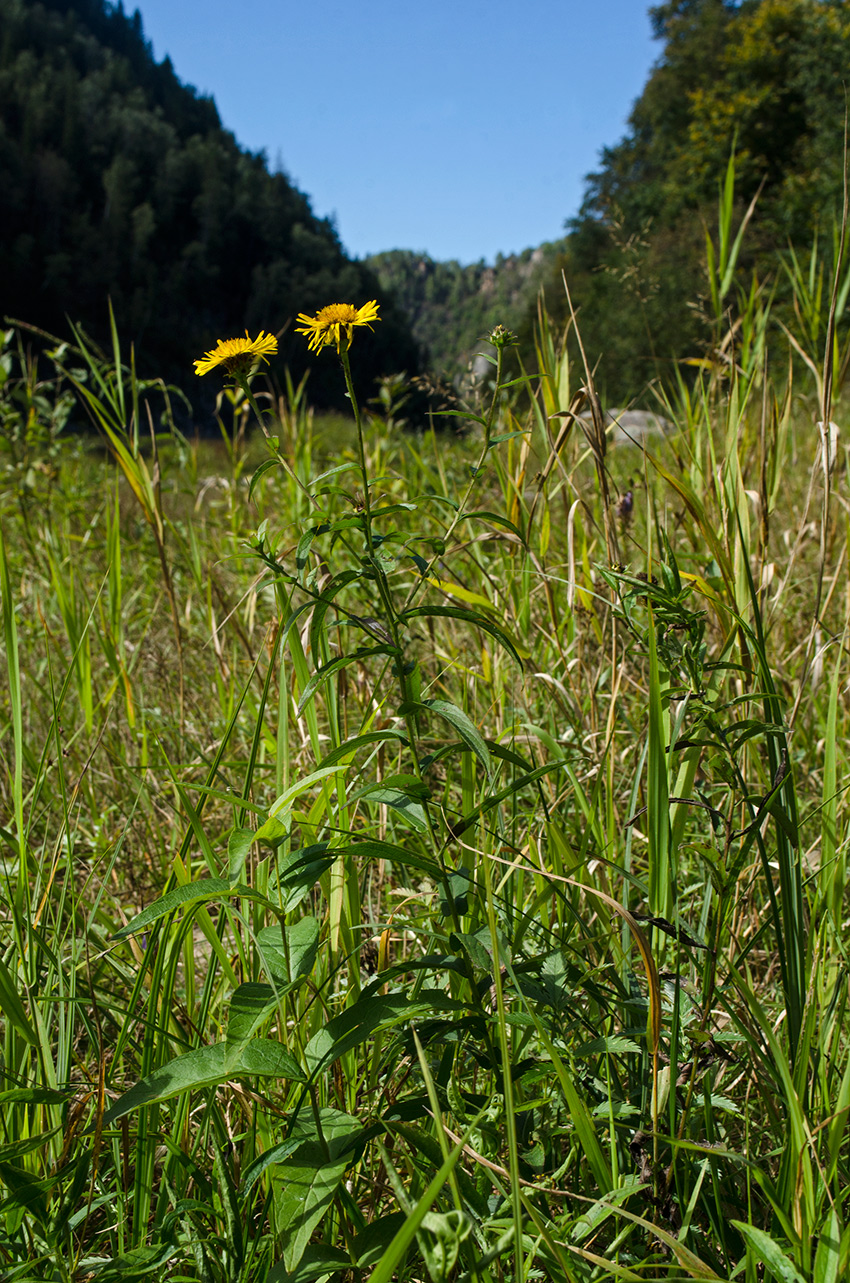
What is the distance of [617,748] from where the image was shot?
1.48m

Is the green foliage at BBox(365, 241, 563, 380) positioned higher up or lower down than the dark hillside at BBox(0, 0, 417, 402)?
higher up

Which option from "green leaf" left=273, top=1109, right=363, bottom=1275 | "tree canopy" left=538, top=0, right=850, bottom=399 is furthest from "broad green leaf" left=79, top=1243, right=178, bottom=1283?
"tree canopy" left=538, top=0, right=850, bottom=399

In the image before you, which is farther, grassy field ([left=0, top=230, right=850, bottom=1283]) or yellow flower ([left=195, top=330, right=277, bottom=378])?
yellow flower ([left=195, top=330, right=277, bottom=378])

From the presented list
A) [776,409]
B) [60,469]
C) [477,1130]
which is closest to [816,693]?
[776,409]

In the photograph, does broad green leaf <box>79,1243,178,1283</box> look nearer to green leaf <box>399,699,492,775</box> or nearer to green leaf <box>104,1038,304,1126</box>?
green leaf <box>104,1038,304,1126</box>

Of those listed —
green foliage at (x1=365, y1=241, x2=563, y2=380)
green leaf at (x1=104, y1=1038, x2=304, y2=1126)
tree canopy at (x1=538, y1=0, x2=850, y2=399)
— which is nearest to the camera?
green leaf at (x1=104, y1=1038, x2=304, y2=1126)

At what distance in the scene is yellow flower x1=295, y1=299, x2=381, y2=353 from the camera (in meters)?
0.69

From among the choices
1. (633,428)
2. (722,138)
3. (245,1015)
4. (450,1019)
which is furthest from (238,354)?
(722,138)

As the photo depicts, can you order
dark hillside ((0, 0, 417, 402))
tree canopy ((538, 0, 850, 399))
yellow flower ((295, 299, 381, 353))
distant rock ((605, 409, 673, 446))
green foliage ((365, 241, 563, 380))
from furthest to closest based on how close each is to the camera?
1. green foliage ((365, 241, 563, 380))
2. dark hillside ((0, 0, 417, 402))
3. tree canopy ((538, 0, 850, 399))
4. distant rock ((605, 409, 673, 446))
5. yellow flower ((295, 299, 381, 353))

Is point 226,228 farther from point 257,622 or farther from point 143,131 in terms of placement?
point 257,622

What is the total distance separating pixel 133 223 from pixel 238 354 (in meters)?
47.5

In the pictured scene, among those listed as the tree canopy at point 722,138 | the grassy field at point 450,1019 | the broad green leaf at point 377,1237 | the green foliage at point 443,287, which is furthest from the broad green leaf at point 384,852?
the green foliage at point 443,287

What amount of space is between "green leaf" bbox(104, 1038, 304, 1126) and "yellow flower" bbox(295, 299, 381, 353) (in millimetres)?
578

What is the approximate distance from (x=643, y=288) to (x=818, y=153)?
21169 mm
